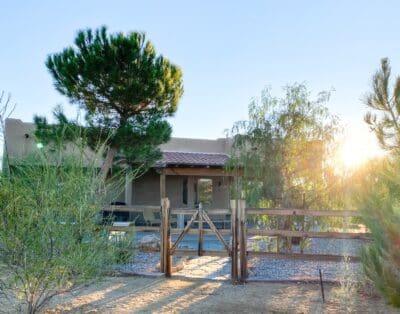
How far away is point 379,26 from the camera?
10164mm

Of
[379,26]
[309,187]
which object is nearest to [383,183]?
[309,187]

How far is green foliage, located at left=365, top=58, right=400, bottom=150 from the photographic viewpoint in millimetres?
9773

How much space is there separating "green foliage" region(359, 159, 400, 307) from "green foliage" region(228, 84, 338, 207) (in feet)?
15.0

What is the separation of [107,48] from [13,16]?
260 cm

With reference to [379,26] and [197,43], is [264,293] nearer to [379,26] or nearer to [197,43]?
[379,26]

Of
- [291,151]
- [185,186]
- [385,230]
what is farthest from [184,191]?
[385,230]

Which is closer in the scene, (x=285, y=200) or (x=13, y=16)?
(x=13, y=16)

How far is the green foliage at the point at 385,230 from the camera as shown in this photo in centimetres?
480

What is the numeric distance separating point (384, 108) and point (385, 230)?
19.2ft

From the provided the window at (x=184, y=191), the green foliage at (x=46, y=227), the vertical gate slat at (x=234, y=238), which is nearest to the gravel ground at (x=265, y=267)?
the vertical gate slat at (x=234, y=238)

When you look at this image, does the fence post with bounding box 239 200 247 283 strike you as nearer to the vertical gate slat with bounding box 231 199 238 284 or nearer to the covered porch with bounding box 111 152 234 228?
the vertical gate slat with bounding box 231 199 238 284

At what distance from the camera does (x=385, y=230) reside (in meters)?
4.89

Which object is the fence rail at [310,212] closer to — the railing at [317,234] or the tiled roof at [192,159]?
the railing at [317,234]

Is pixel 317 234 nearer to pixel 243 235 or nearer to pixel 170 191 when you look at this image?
pixel 243 235
